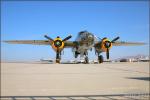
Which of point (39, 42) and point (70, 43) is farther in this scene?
point (39, 42)

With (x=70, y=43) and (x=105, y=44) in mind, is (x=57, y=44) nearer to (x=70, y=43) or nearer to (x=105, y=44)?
(x=70, y=43)

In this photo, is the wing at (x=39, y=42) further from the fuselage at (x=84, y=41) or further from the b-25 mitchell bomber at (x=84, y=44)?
the fuselage at (x=84, y=41)

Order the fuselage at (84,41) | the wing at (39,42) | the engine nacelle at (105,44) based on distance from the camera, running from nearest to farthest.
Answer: the fuselage at (84,41), the engine nacelle at (105,44), the wing at (39,42)

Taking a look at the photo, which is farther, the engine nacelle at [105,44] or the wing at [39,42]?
the wing at [39,42]

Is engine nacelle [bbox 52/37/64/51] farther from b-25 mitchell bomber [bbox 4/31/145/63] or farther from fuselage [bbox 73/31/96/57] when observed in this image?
fuselage [bbox 73/31/96/57]

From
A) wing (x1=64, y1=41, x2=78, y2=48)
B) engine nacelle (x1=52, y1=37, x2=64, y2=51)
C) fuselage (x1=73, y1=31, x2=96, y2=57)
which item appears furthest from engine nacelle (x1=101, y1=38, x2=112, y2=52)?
engine nacelle (x1=52, y1=37, x2=64, y2=51)

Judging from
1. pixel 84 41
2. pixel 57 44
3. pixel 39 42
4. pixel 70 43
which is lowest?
pixel 57 44

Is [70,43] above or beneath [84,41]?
beneath

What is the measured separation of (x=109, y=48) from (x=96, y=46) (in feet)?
9.08

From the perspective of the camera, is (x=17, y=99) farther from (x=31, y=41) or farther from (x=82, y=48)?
(x=31, y=41)

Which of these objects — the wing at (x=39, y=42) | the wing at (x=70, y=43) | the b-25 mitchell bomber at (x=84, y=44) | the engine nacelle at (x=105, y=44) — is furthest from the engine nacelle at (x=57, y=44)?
the engine nacelle at (x=105, y=44)

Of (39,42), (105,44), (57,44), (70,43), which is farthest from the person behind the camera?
(39,42)

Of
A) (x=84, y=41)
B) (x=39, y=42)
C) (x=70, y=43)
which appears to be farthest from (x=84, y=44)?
(x=39, y=42)

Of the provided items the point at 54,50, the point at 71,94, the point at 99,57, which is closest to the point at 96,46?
the point at 99,57
